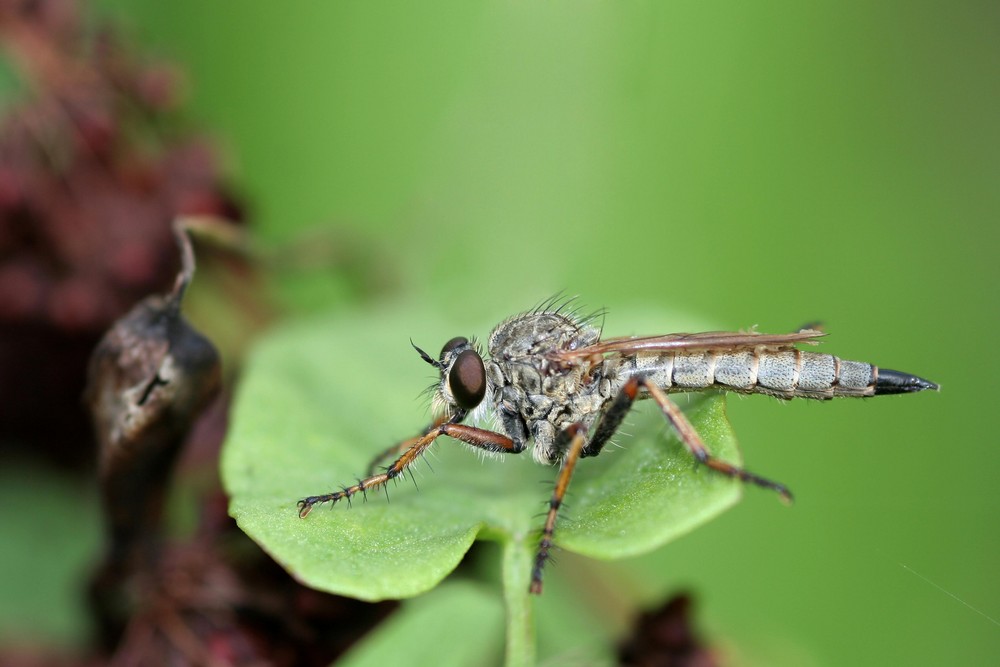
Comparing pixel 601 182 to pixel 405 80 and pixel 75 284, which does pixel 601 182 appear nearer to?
pixel 405 80

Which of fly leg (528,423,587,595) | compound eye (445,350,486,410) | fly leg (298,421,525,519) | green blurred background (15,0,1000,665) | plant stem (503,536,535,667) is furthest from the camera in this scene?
green blurred background (15,0,1000,665)

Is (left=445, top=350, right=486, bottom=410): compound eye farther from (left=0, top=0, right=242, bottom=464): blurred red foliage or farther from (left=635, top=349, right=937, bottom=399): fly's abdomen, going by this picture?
(left=0, top=0, right=242, bottom=464): blurred red foliage

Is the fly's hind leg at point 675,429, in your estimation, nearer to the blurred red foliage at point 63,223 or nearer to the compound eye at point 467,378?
the compound eye at point 467,378

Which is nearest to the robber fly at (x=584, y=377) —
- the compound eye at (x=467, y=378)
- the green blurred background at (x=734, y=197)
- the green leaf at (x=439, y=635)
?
the compound eye at (x=467, y=378)

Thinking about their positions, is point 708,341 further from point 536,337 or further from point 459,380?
point 459,380

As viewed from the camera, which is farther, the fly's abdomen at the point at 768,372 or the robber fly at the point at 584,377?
the fly's abdomen at the point at 768,372

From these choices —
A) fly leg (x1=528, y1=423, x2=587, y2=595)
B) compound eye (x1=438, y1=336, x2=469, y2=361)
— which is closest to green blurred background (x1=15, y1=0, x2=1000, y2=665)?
compound eye (x1=438, y1=336, x2=469, y2=361)

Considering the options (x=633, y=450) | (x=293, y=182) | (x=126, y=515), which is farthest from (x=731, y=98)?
(x=126, y=515)
